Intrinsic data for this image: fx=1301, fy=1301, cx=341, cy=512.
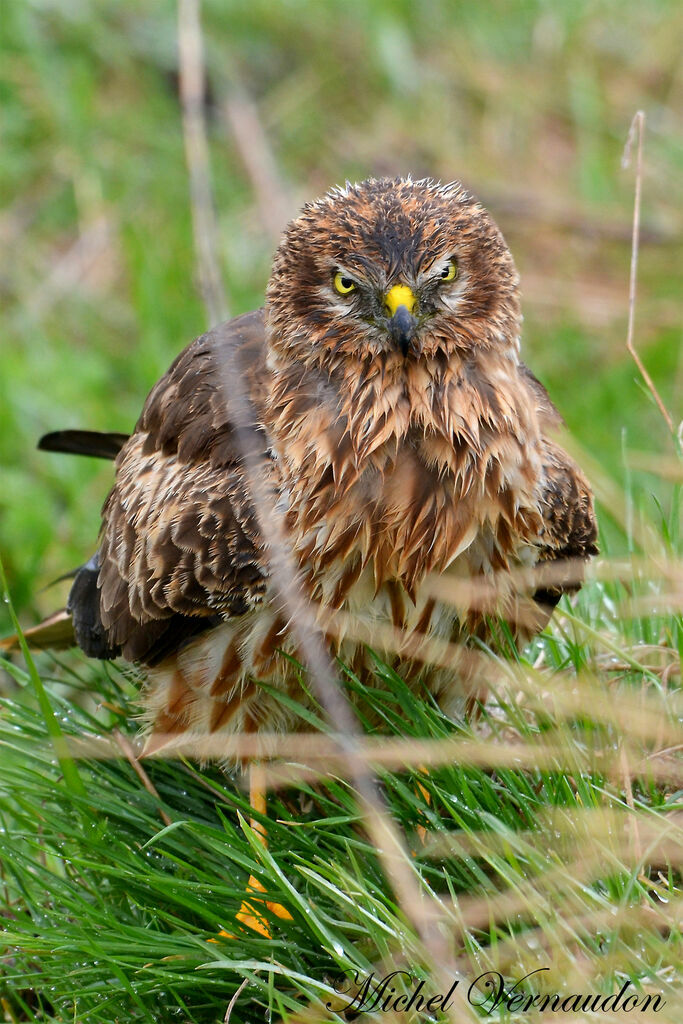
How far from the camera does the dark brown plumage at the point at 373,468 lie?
346 centimetres

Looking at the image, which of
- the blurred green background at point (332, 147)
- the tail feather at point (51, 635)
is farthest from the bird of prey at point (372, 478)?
the blurred green background at point (332, 147)

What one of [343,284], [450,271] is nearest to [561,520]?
[450,271]

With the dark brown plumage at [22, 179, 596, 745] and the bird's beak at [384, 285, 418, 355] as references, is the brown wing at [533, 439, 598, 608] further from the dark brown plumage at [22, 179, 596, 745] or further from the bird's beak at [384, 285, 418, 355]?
the bird's beak at [384, 285, 418, 355]

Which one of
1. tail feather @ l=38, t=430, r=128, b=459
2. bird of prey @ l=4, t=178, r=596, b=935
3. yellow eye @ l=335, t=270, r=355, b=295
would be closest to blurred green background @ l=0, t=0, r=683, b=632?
tail feather @ l=38, t=430, r=128, b=459

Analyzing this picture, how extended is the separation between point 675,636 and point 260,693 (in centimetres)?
117

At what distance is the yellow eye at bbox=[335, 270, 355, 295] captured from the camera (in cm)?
350

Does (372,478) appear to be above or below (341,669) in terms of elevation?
above

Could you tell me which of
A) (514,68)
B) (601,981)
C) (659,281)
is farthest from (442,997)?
(514,68)

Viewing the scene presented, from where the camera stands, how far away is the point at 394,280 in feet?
11.2

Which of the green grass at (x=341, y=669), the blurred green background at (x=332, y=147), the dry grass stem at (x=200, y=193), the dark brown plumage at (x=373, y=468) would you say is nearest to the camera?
the dry grass stem at (x=200, y=193)

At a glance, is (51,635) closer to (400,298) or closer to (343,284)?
(343,284)

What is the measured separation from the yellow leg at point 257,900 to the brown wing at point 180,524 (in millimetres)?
457

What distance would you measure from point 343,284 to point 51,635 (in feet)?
6.24

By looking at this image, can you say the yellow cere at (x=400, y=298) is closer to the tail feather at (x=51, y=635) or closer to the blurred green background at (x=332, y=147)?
the tail feather at (x=51, y=635)
